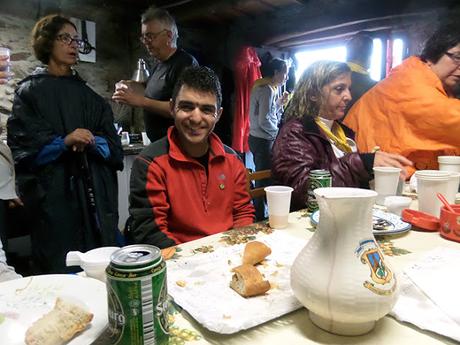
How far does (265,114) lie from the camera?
393 centimetres

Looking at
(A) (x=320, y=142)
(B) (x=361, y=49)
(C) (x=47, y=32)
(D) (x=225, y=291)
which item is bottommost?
(D) (x=225, y=291)

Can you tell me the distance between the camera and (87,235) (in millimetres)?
1953

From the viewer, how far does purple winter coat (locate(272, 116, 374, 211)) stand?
58.0 inches

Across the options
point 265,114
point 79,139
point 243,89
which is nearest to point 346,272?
point 79,139

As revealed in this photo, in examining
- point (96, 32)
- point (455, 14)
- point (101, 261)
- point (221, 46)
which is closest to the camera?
point (101, 261)

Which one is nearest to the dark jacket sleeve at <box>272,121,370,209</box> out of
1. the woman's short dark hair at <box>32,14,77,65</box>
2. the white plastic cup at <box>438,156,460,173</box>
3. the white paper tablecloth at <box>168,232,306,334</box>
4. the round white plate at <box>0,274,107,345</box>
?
the white plastic cup at <box>438,156,460,173</box>

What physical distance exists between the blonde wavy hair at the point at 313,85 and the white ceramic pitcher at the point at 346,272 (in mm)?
1140

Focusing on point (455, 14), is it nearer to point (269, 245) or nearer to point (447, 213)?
point (447, 213)

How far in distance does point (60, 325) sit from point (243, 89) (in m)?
4.30

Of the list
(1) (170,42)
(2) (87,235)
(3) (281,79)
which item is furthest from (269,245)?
(3) (281,79)

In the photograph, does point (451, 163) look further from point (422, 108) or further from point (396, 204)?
point (396, 204)

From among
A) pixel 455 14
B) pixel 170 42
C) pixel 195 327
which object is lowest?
pixel 195 327

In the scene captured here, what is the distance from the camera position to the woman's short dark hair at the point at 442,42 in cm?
173

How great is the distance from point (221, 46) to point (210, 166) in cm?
359
